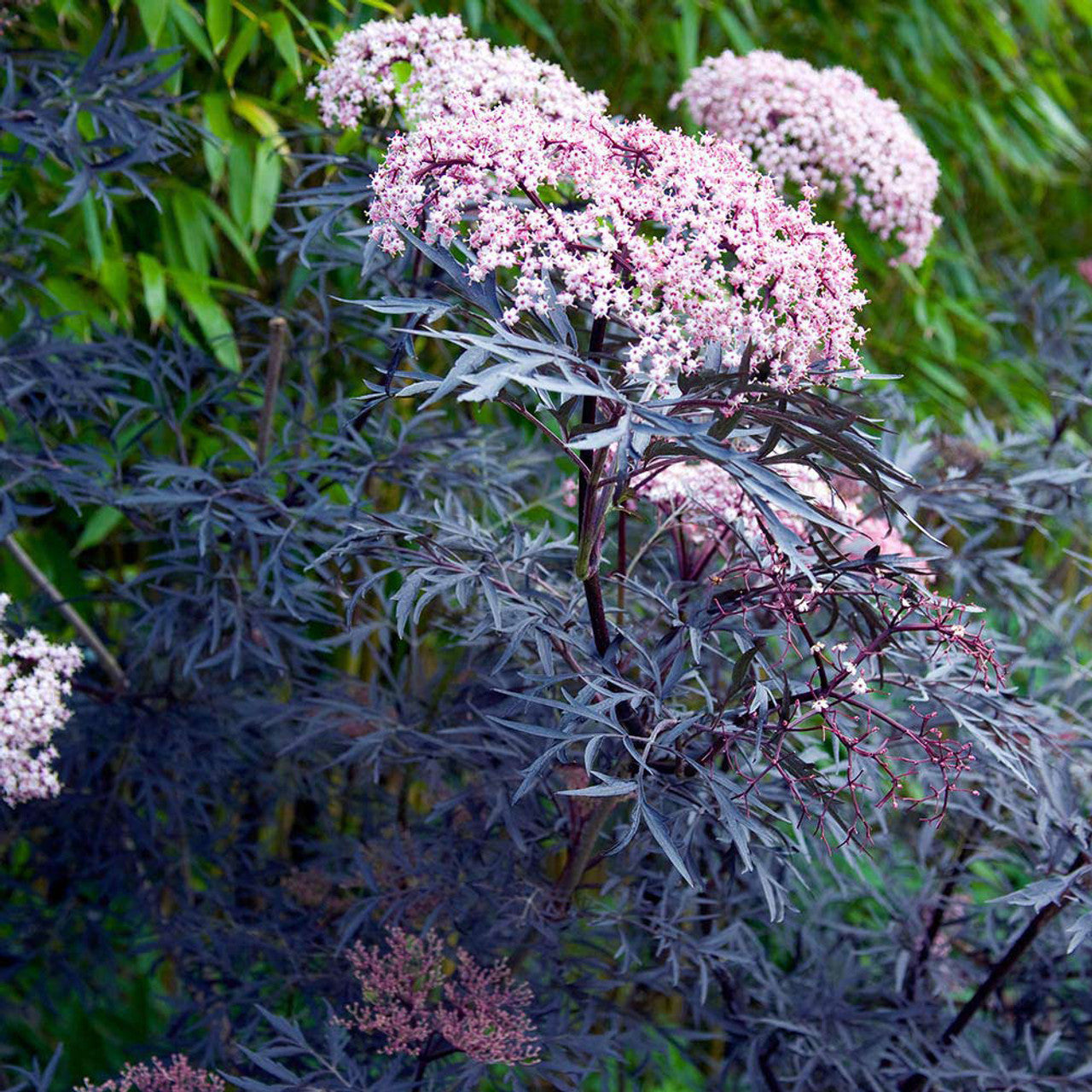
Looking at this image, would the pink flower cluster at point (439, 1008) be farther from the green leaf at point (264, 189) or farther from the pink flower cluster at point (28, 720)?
the green leaf at point (264, 189)

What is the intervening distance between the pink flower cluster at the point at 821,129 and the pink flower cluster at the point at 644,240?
512mm

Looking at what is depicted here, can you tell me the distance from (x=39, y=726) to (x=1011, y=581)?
1.05m

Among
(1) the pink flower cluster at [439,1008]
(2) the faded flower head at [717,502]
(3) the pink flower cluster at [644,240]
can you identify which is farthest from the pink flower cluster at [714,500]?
(1) the pink flower cluster at [439,1008]

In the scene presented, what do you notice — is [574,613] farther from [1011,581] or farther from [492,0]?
[492,0]

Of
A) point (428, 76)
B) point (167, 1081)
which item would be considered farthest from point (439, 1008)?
point (428, 76)

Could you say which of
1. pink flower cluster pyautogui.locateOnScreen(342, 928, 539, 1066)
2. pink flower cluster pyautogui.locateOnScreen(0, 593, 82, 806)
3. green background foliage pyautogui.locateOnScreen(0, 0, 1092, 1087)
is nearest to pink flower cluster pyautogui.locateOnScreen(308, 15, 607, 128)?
green background foliage pyautogui.locateOnScreen(0, 0, 1092, 1087)

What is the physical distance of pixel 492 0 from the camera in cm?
176

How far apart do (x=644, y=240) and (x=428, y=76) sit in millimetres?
363

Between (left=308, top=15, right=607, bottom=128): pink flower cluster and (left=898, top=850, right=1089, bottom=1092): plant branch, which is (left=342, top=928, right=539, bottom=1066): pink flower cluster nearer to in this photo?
(left=898, top=850, right=1089, bottom=1092): plant branch

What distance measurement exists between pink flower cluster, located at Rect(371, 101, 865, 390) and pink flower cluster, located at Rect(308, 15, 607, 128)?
0.18m

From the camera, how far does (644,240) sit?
2.61 ft

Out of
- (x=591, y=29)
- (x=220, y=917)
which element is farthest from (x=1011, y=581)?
(x=591, y=29)

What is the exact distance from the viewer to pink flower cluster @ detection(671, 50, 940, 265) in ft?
4.24

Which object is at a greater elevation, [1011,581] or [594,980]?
[1011,581]
